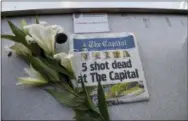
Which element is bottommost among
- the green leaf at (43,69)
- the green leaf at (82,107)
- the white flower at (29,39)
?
the green leaf at (82,107)

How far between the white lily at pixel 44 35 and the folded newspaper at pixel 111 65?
0.06m

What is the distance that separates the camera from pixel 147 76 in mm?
552

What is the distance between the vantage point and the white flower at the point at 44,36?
48 cm

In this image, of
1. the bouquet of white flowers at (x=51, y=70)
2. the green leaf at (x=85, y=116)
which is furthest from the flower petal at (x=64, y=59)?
the green leaf at (x=85, y=116)

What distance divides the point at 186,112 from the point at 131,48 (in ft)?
0.71

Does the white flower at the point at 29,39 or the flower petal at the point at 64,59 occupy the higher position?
the white flower at the point at 29,39

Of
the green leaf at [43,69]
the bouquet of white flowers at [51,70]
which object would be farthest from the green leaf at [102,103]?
the green leaf at [43,69]

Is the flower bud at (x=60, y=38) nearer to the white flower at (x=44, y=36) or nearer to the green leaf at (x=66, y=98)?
the white flower at (x=44, y=36)

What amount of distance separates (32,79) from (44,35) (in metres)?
0.11

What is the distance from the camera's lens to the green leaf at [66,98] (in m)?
0.46

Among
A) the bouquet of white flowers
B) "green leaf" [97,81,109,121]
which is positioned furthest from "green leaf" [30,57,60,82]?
"green leaf" [97,81,109,121]

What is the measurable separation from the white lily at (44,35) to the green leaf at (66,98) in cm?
10

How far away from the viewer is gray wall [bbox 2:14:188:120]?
0.49 m

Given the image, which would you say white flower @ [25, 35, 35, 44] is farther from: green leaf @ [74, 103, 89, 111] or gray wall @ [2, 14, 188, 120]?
green leaf @ [74, 103, 89, 111]
